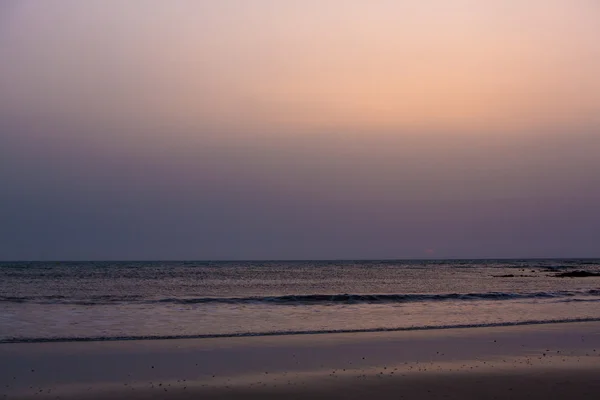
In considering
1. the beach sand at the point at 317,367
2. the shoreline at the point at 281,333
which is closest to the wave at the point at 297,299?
the shoreline at the point at 281,333

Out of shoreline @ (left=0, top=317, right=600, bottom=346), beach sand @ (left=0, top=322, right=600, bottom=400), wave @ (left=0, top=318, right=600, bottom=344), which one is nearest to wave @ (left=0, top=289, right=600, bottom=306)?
wave @ (left=0, top=318, right=600, bottom=344)

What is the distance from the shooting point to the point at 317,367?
14414mm

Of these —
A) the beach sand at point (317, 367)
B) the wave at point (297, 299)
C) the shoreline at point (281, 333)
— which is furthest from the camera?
the wave at point (297, 299)

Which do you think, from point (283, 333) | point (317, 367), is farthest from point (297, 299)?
point (317, 367)

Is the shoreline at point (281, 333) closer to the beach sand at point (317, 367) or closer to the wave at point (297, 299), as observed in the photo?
the beach sand at point (317, 367)

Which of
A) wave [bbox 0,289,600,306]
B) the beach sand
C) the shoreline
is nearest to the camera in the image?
the beach sand

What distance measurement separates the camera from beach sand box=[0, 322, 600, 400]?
39.7 feet

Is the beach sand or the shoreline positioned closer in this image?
the beach sand

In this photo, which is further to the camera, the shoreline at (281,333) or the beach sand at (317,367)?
the shoreline at (281,333)

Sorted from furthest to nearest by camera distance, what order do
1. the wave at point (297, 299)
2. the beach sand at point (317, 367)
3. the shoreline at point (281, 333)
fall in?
the wave at point (297, 299) < the shoreline at point (281, 333) < the beach sand at point (317, 367)

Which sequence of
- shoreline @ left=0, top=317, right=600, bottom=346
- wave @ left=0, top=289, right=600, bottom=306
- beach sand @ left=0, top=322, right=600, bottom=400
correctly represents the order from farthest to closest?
wave @ left=0, top=289, right=600, bottom=306
shoreline @ left=0, top=317, right=600, bottom=346
beach sand @ left=0, top=322, right=600, bottom=400

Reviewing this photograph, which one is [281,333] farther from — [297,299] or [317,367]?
[297,299]

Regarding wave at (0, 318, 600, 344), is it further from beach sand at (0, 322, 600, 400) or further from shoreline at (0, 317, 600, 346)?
beach sand at (0, 322, 600, 400)

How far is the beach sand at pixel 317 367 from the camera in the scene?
12.1m
